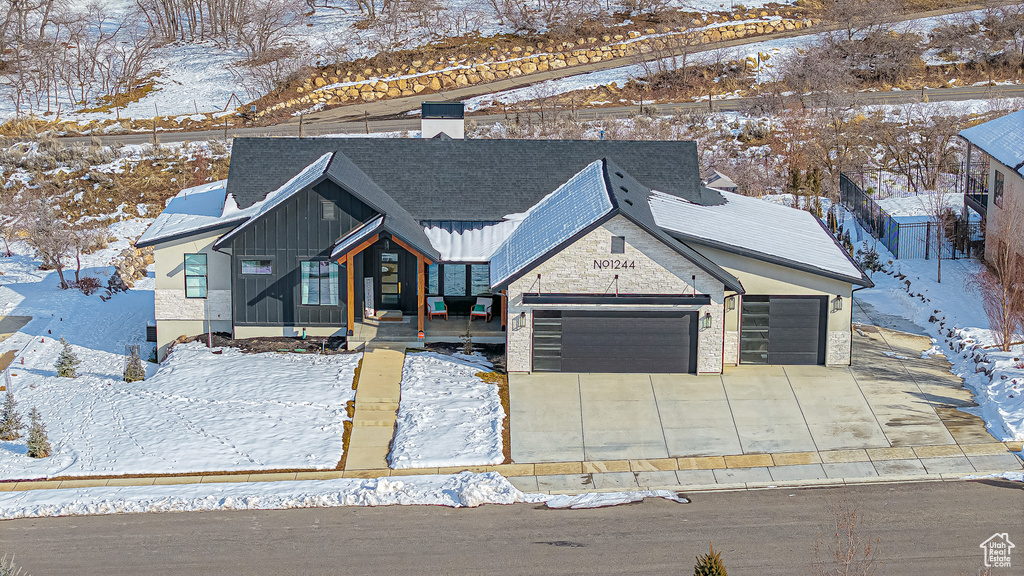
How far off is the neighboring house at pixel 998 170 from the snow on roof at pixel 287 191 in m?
20.6

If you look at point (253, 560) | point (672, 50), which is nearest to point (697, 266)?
point (253, 560)

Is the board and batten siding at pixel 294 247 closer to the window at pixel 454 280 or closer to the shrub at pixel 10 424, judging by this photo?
the window at pixel 454 280

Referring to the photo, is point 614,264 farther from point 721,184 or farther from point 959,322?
point 721,184

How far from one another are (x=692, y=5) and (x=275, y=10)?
86.9ft

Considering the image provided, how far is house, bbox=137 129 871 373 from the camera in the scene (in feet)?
90.4

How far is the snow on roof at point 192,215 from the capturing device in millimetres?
30266

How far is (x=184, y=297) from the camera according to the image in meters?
30.6

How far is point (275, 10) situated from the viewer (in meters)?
70.1

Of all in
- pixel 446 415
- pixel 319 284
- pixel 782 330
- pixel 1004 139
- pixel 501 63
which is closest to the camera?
pixel 446 415

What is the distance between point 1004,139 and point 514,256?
18046 millimetres

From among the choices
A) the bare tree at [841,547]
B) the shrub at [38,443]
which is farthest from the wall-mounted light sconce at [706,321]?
the shrub at [38,443]

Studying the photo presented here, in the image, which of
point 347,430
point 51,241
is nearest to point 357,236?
point 347,430

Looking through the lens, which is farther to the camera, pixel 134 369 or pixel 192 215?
pixel 192 215

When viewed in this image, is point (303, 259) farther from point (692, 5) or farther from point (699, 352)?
point (692, 5)
